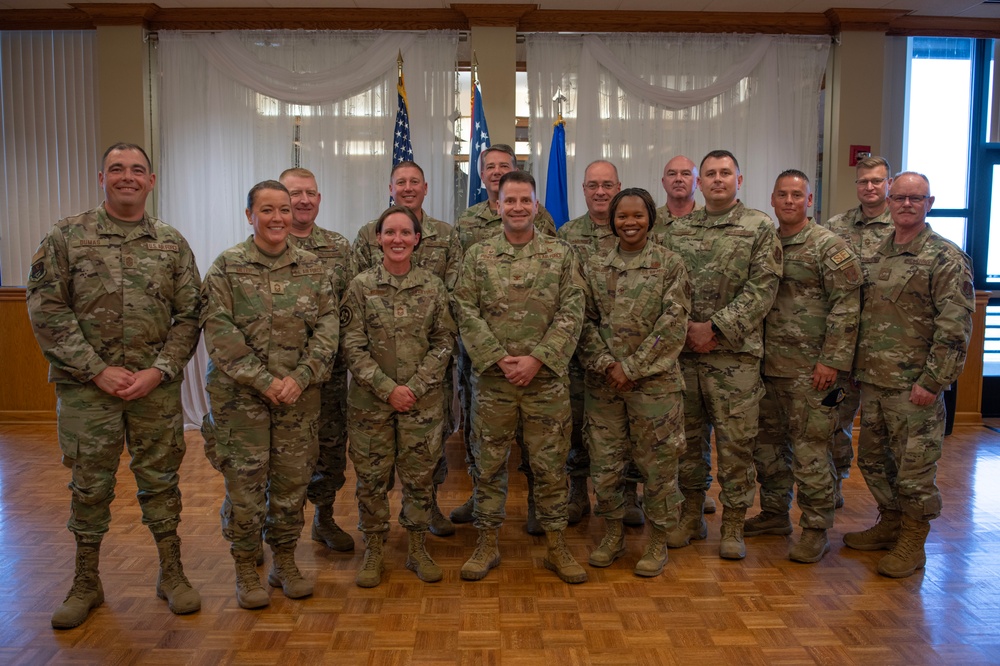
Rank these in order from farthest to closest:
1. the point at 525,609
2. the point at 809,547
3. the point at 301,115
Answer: the point at 301,115 < the point at 809,547 < the point at 525,609

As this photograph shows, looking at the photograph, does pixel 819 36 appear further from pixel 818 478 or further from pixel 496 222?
pixel 818 478

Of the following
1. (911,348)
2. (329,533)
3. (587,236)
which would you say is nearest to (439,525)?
(329,533)

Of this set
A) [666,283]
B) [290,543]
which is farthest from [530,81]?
[290,543]

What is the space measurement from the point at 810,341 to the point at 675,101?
120 inches

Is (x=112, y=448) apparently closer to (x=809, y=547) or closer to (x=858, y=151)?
(x=809, y=547)

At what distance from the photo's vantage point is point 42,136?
20.1 ft

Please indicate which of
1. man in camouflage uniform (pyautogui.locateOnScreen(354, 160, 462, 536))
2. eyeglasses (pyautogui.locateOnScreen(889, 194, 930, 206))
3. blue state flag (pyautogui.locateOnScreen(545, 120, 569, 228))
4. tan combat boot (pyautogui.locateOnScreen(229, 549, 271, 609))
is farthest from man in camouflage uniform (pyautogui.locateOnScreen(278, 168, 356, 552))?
eyeglasses (pyautogui.locateOnScreen(889, 194, 930, 206))

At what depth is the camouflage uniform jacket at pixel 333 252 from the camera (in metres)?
3.69

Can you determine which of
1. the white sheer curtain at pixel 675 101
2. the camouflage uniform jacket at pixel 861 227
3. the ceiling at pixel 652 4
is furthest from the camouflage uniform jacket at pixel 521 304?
the ceiling at pixel 652 4

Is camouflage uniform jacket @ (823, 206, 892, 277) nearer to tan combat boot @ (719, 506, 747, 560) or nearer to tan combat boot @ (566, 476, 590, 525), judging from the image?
tan combat boot @ (719, 506, 747, 560)

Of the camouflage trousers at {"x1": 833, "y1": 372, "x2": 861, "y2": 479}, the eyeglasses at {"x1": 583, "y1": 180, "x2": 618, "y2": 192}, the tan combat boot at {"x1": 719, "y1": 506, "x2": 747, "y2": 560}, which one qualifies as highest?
the eyeglasses at {"x1": 583, "y1": 180, "x2": 618, "y2": 192}

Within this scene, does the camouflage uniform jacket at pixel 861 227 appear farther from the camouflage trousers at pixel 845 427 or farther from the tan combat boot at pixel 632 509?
the tan combat boot at pixel 632 509

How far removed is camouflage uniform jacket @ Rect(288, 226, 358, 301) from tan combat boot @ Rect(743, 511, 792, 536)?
232 centimetres

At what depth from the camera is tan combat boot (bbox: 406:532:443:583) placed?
328 cm
